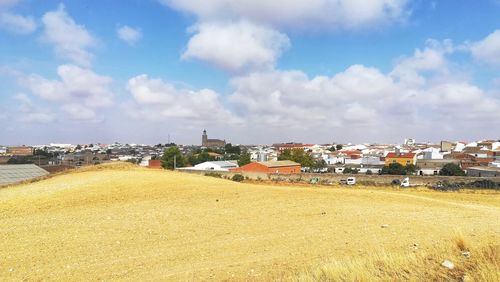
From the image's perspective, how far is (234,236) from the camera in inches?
396

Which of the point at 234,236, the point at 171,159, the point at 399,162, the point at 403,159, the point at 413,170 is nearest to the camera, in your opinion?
the point at 234,236

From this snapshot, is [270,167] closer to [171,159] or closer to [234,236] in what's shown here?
[171,159]

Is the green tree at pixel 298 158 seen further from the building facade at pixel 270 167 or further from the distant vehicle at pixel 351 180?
the distant vehicle at pixel 351 180

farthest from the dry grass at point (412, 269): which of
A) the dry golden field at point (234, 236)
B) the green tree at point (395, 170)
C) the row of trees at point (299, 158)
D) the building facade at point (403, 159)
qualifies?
the building facade at point (403, 159)

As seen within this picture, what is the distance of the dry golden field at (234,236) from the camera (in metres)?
6.64

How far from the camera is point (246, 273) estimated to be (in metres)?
6.95

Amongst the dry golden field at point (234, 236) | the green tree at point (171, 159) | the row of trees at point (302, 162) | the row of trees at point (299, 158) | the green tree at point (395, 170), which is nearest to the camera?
the dry golden field at point (234, 236)

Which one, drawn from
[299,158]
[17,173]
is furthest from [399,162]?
[17,173]

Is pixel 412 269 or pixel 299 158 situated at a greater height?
pixel 299 158

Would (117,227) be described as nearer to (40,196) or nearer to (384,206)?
(40,196)

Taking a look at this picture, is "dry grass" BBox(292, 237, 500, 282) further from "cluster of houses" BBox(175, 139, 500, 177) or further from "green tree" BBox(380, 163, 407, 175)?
"green tree" BBox(380, 163, 407, 175)

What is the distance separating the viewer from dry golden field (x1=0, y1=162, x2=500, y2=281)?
664 cm

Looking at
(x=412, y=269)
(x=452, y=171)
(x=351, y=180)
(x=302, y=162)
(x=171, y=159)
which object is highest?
(x=171, y=159)

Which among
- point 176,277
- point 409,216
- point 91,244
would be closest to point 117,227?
point 91,244
